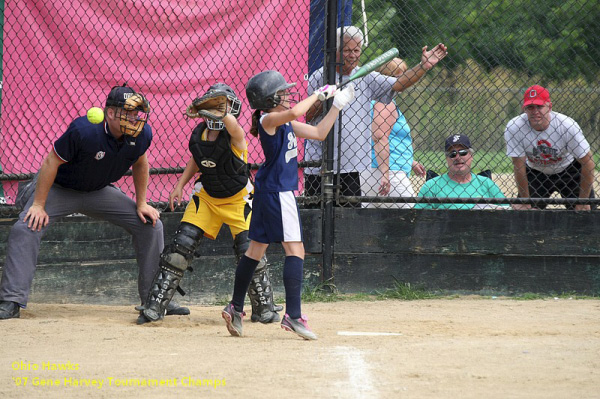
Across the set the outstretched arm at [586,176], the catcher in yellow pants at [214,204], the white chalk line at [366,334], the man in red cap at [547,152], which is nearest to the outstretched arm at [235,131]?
the catcher in yellow pants at [214,204]

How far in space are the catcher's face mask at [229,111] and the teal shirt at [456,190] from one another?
2.27m

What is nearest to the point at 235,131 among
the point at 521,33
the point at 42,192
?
the point at 42,192

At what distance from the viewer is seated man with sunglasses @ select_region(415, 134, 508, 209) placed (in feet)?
22.7

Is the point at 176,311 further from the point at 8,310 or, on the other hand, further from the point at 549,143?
the point at 549,143

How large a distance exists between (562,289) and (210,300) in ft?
9.10

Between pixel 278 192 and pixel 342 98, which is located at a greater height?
pixel 342 98

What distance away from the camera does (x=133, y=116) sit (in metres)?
5.38

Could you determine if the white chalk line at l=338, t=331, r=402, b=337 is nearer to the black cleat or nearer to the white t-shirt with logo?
the black cleat

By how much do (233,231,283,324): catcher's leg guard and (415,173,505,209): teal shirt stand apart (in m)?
1.87

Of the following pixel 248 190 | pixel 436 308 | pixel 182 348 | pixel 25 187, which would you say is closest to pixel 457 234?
pixel 436 308

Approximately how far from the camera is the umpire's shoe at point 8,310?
5410mm

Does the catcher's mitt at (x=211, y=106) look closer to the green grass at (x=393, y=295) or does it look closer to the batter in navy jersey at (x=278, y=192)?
the batter in navy jersey at (x=278, y=192)

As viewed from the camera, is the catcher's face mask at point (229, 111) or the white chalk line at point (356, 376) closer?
the white chalk line at point (356, 376)

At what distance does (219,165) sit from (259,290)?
0.89m
